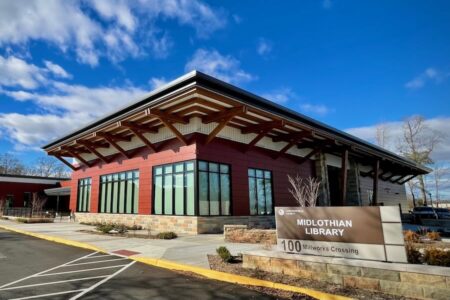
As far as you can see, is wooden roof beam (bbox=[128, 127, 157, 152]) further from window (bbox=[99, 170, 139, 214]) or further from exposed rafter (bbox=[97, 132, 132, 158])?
exposed rafter (bbox=[97, 132, 132, 158])

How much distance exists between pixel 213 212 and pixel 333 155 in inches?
701

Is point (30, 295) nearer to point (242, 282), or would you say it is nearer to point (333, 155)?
point (242, 282)

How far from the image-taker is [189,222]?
18000 millimetres

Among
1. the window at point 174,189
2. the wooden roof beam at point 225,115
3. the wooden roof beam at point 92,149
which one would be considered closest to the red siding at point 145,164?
the window at point 174,189

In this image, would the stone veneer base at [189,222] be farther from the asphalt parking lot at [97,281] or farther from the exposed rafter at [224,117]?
the asphalt parking lot at [97,281]

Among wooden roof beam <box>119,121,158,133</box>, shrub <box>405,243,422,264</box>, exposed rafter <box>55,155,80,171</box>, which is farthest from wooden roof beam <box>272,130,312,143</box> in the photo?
exposed rafter <box>55,155,80,171</box>

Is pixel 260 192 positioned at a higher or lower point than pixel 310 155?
lower

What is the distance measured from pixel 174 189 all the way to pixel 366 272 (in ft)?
48.1

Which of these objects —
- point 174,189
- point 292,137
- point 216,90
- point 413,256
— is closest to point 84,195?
point 174,189

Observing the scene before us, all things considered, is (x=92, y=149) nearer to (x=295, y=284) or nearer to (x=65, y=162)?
(x=65, y=162)

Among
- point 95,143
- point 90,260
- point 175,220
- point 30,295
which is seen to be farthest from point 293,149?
point 30,295

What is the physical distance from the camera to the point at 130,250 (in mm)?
11750

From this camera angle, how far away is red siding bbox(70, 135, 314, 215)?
19.5 meters

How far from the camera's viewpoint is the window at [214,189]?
18.6 meters
